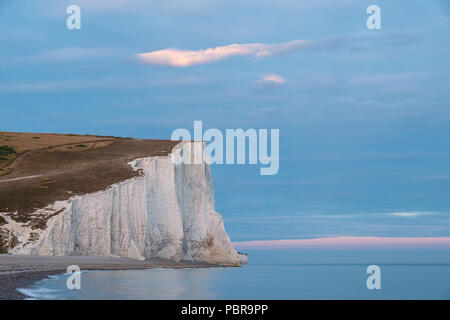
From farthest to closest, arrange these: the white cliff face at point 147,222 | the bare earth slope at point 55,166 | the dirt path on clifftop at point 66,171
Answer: the dirt path on clifftop at point 66,171, the bare earth slope at point 55,166, the white cliff face at point 147,222

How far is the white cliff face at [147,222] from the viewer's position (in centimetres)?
5356

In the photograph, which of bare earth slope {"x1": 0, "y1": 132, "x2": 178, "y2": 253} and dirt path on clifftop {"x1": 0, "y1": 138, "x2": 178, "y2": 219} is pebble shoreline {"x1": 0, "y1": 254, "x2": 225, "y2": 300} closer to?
bare earth slope {"x1": 0, "y1": 132, "x2": 178, "y2": 253}

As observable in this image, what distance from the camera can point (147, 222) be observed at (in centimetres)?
6228

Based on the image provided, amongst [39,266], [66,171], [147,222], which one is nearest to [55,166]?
[66,171]

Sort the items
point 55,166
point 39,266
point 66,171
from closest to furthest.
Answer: point 39,266
point 66,171
point 55,166

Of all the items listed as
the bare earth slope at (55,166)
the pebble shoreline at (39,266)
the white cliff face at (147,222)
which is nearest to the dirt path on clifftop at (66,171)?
the bare earth slope at (55,166)

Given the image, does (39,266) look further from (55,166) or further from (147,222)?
(55,166)

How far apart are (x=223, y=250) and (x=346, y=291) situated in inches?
1370

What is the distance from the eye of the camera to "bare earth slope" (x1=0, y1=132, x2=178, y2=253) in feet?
181

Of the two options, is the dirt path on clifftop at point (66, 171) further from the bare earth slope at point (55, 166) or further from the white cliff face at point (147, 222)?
the white cliff face at point (147, 222)

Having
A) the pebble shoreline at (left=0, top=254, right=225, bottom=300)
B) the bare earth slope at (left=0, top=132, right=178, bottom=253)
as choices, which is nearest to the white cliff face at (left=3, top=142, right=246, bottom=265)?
the bare earth slope at (left=0, top=132, right=178, bottom=253)

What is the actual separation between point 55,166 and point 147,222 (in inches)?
698

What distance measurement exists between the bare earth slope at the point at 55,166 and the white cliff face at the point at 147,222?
1.41 m
